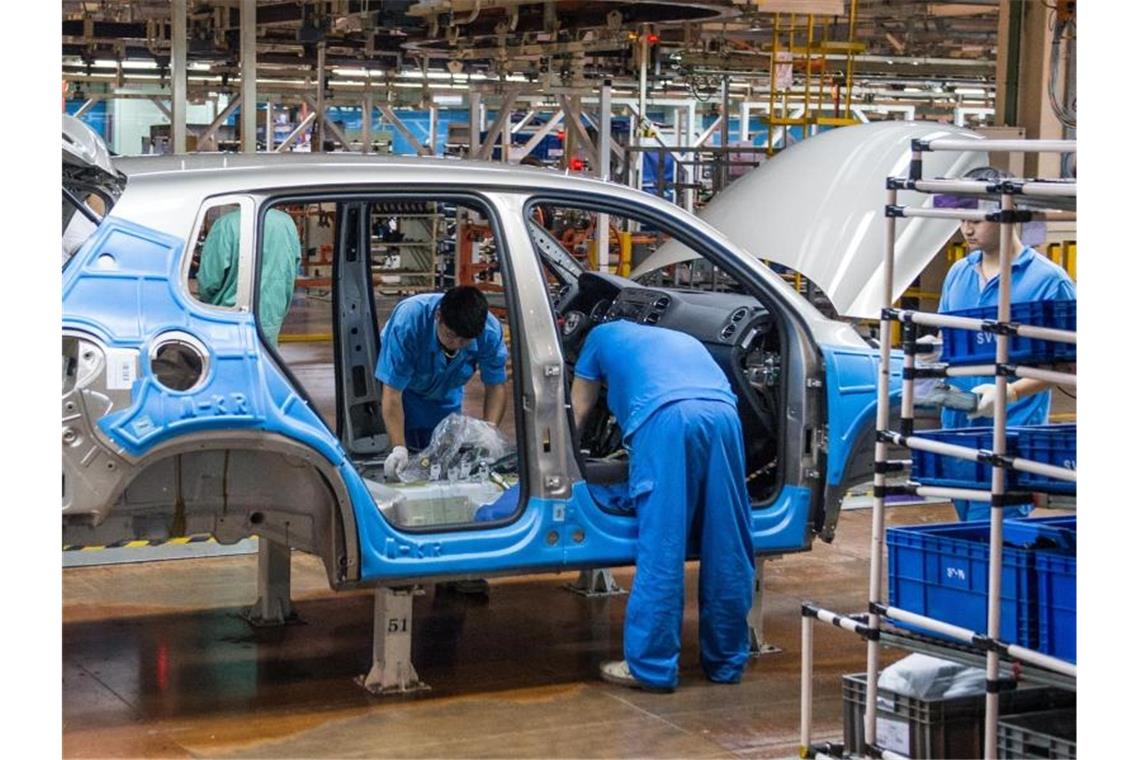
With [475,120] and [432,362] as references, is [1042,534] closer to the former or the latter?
[432,362]

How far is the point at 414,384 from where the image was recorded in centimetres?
727

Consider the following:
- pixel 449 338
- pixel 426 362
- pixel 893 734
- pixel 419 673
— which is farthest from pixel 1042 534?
pixel 426 362

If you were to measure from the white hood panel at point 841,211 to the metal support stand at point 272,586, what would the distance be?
10.7 ft

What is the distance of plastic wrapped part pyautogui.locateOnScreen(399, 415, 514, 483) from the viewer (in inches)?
265

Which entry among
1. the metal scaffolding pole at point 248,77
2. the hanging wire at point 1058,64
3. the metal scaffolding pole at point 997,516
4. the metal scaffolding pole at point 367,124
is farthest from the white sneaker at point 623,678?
the metal scaffolding pole at point 367,124

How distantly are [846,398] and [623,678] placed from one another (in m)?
1.36

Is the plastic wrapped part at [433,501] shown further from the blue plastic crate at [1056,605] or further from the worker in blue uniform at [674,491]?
the blue plastic crate at [1056,605]

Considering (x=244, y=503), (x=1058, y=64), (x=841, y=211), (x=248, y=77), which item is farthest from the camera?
(x=248, y=77)

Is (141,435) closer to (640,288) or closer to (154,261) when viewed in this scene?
(154,261)

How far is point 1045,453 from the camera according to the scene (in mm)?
4488

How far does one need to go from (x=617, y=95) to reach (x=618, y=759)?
20623mm

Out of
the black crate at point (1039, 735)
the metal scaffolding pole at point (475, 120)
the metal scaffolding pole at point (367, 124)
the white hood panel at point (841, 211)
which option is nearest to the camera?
the black crate at point (1039, 735)

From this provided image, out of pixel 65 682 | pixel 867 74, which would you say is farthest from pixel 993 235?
Answer: pixel 867 74

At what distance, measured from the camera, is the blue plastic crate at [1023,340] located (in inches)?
177
